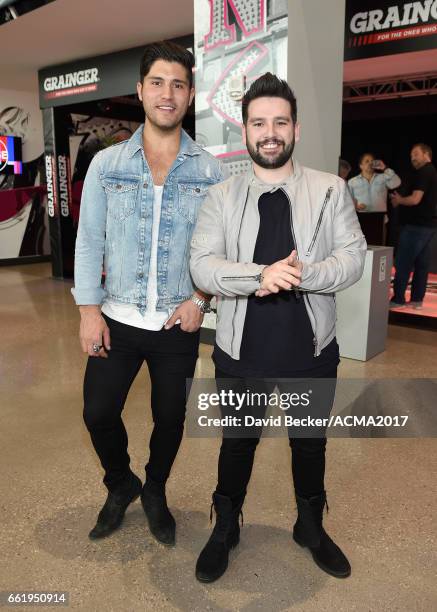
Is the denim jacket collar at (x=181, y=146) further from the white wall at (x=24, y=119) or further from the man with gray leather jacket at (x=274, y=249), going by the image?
the white wall at (x=24, y=119)

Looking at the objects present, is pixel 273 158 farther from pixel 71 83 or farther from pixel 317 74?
pixel 71 83

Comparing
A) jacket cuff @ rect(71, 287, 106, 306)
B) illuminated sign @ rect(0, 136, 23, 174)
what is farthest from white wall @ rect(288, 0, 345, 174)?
illuminated sign @ rect(0, 136, 23, 174)

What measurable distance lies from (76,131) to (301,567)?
8442mm

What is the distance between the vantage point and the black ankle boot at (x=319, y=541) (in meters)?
1.67

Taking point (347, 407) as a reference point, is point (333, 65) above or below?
above

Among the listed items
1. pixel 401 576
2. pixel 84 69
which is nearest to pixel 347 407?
pixel 401 576

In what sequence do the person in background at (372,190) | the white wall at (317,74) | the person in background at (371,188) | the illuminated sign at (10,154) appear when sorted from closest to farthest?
the white wall at (317,74)
the person in background at (372,190)
the person in background at (371,188)
the illuminated sign at (10,154)

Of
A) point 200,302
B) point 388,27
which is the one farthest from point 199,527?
point 388,27

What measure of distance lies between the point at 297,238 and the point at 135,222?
0.51 metres

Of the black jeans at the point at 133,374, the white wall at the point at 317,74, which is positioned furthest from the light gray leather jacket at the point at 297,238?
the white wall at the point at 317,74

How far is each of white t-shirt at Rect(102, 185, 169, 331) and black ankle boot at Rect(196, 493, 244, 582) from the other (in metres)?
0.59

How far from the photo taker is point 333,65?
3.82 metres

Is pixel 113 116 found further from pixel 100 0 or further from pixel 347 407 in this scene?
pixel 347 407

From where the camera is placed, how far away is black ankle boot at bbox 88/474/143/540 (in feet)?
6.10
